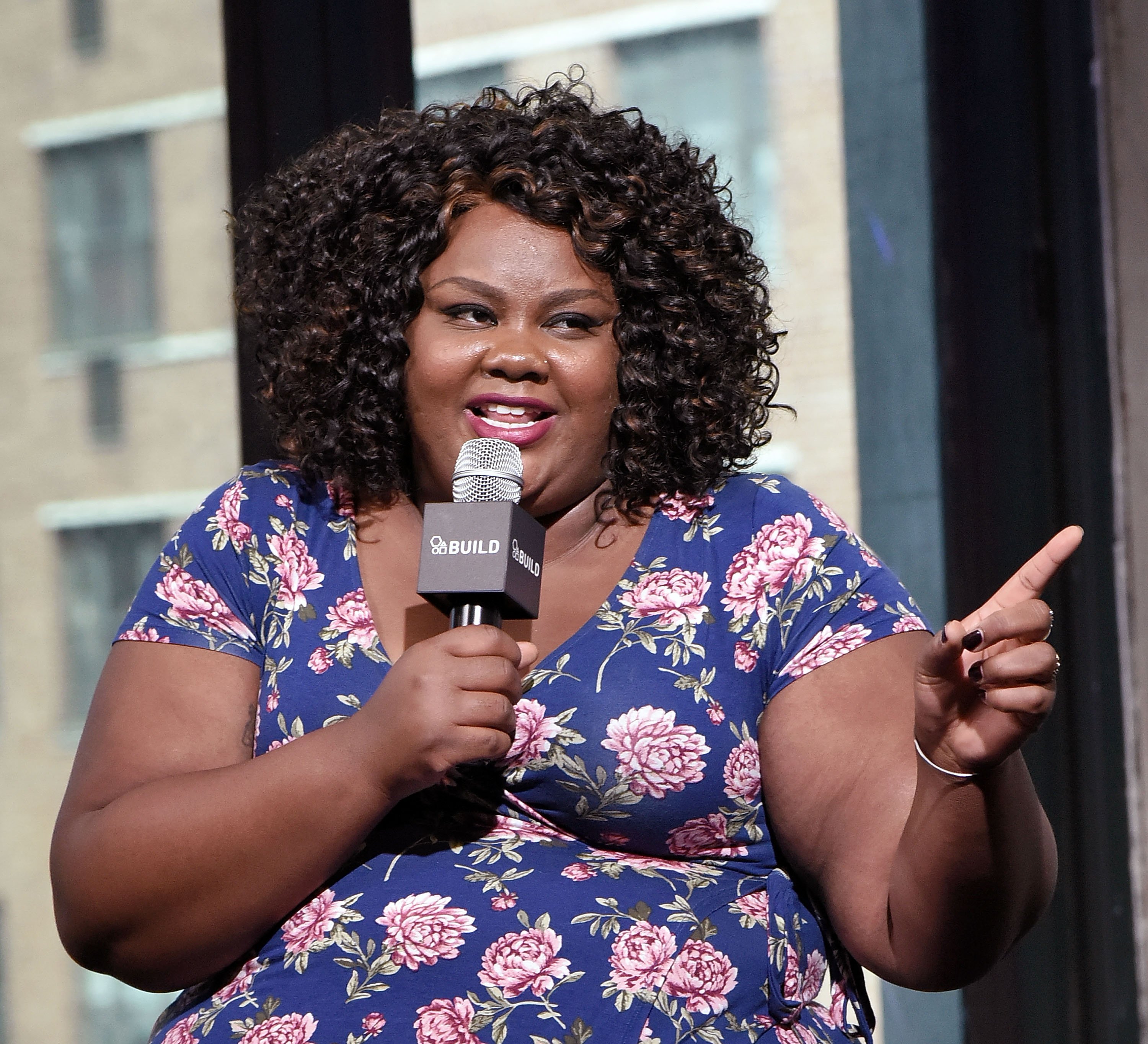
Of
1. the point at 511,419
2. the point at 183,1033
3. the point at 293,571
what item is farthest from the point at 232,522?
the point at 183,1033

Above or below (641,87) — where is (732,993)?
below

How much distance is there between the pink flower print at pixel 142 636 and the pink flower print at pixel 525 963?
48 cm

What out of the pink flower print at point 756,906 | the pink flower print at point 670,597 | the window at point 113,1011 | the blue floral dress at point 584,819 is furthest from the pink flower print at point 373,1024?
the window at point 113,1011

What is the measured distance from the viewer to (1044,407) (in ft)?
9.45

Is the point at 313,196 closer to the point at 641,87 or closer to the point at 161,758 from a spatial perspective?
the point at 161,758

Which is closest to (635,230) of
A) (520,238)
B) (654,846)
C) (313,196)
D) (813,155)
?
(520,238)

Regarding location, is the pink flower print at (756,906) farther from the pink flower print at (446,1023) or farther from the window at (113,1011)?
the window at (113,1011)

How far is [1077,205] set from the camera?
296cm

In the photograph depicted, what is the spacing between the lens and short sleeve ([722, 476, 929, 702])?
5.40ft

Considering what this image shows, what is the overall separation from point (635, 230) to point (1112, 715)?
5.16 feet

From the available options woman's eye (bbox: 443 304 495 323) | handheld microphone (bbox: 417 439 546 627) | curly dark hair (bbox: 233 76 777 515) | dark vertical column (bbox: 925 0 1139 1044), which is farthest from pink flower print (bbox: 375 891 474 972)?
dark vertical column (bbox: 925 0 1139 1044)

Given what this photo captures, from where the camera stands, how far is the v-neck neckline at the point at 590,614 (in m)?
1.65

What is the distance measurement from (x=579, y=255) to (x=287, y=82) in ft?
2.28

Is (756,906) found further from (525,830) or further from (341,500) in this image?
(341,500)
